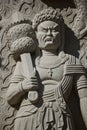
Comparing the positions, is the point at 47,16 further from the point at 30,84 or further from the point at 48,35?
the point at 30,84

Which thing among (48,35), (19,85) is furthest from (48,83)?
(48,35)

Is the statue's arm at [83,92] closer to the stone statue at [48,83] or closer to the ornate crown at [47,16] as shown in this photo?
the stone statue at [48,83]

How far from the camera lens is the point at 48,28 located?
405cm

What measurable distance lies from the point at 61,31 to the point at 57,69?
480mm

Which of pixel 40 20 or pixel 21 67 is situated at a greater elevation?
pixel 40 20

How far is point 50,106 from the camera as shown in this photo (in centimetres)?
377

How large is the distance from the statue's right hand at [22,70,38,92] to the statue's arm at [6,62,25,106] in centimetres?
5

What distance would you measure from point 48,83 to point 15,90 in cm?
32

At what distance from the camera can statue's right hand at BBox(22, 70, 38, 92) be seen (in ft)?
12.4

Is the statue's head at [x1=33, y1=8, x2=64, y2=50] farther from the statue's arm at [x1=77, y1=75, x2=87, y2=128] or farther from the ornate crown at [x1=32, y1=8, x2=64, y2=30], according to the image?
the statue's arm at [x1=77, y1=75, x2=87, y2=128]

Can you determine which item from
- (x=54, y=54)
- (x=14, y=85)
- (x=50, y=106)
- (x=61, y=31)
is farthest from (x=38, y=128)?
(x=61, y=31)

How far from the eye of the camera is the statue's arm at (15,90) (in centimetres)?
384

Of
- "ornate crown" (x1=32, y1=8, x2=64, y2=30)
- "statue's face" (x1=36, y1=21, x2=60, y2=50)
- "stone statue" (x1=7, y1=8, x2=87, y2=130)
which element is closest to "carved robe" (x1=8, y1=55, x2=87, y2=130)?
"stone statue" (x1=7, y1=8, x2=87, y2=130)

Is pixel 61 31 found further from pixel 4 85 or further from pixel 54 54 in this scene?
pixel 4 85
